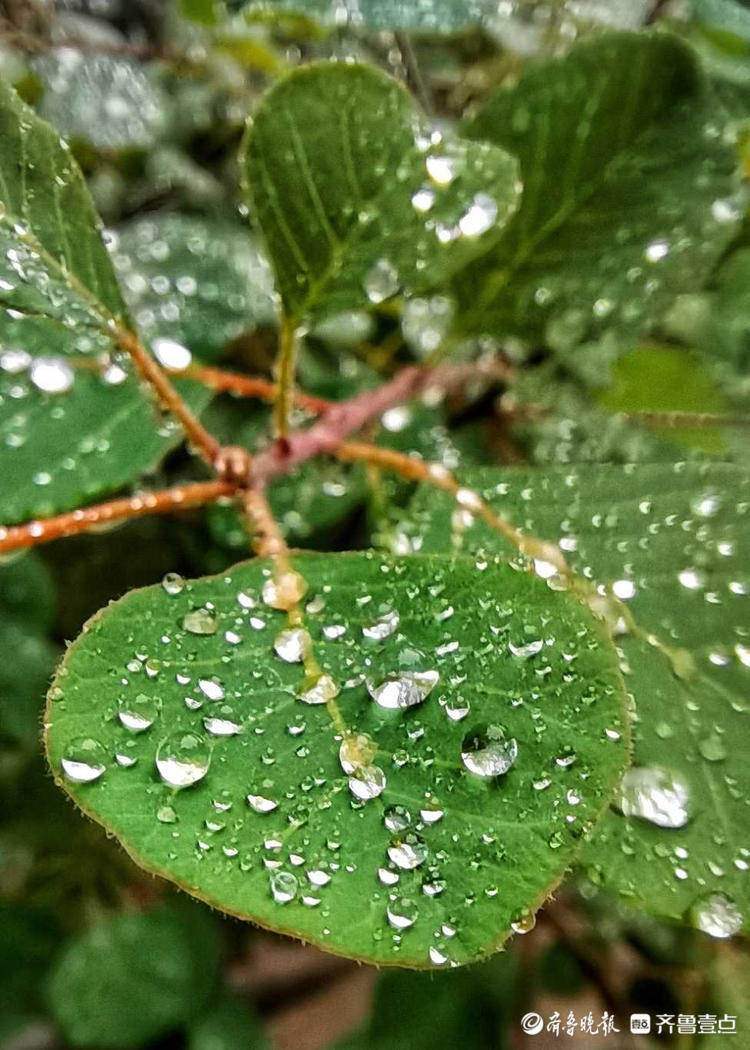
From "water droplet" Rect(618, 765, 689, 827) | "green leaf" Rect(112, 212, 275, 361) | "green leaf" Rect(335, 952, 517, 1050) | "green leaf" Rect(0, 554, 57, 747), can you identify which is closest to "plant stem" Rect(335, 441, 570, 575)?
"water droplet" Rect(618, 765, 689, 827)

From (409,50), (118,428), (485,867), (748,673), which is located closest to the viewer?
(485,867)

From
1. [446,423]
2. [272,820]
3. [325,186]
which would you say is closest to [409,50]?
[446,423]

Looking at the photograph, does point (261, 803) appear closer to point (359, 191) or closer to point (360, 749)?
point (360, 749)

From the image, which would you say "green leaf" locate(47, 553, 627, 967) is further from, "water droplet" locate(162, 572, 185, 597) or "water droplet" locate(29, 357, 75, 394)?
"water droplet" locate(29, 357, 75, 394)

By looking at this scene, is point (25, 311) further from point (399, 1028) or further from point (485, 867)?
point (399, 1028)

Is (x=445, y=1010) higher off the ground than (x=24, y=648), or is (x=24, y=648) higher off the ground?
(x=24, y=648)

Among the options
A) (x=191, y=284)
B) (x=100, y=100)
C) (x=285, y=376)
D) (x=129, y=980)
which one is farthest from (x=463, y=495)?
(x=129, y=980)
